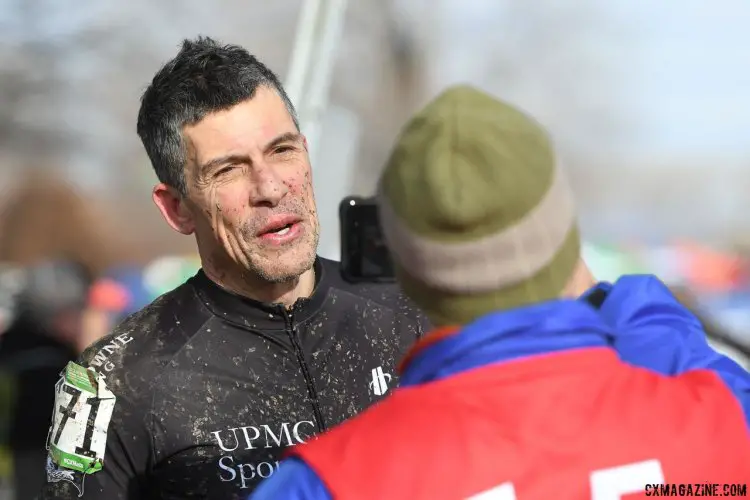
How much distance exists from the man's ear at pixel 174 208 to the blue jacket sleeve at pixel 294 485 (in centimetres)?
101

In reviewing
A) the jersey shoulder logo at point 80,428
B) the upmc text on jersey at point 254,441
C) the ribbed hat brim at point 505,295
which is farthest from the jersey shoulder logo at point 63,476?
the ribbed hat brim at point 505,295

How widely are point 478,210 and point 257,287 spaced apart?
97 centimetres

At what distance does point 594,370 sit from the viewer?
1062mm

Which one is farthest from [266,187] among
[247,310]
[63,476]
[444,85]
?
[444,85]

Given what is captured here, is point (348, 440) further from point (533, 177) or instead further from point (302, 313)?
point (302, 313)

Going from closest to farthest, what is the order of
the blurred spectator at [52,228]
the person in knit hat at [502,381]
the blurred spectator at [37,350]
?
the person in knit hat at [502,381] → the blurred spectator at [37,350] → the blurred spectator at [52,228]

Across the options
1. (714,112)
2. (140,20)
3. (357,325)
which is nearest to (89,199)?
(140,20)

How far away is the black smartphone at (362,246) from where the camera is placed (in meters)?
1.79

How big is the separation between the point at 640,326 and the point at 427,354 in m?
0.32

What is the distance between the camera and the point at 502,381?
1.05 meters

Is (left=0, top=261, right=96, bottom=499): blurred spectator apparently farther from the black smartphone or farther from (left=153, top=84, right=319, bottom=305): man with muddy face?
the black smartphone

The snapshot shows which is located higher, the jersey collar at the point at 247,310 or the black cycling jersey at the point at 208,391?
the jersey collar at the point at 247,310

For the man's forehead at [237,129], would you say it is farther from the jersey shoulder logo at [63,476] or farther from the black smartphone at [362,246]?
the jersey shoulder logo at [63,476]

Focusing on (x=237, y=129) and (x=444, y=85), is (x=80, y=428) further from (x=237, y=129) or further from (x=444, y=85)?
(x=444, y=85)
